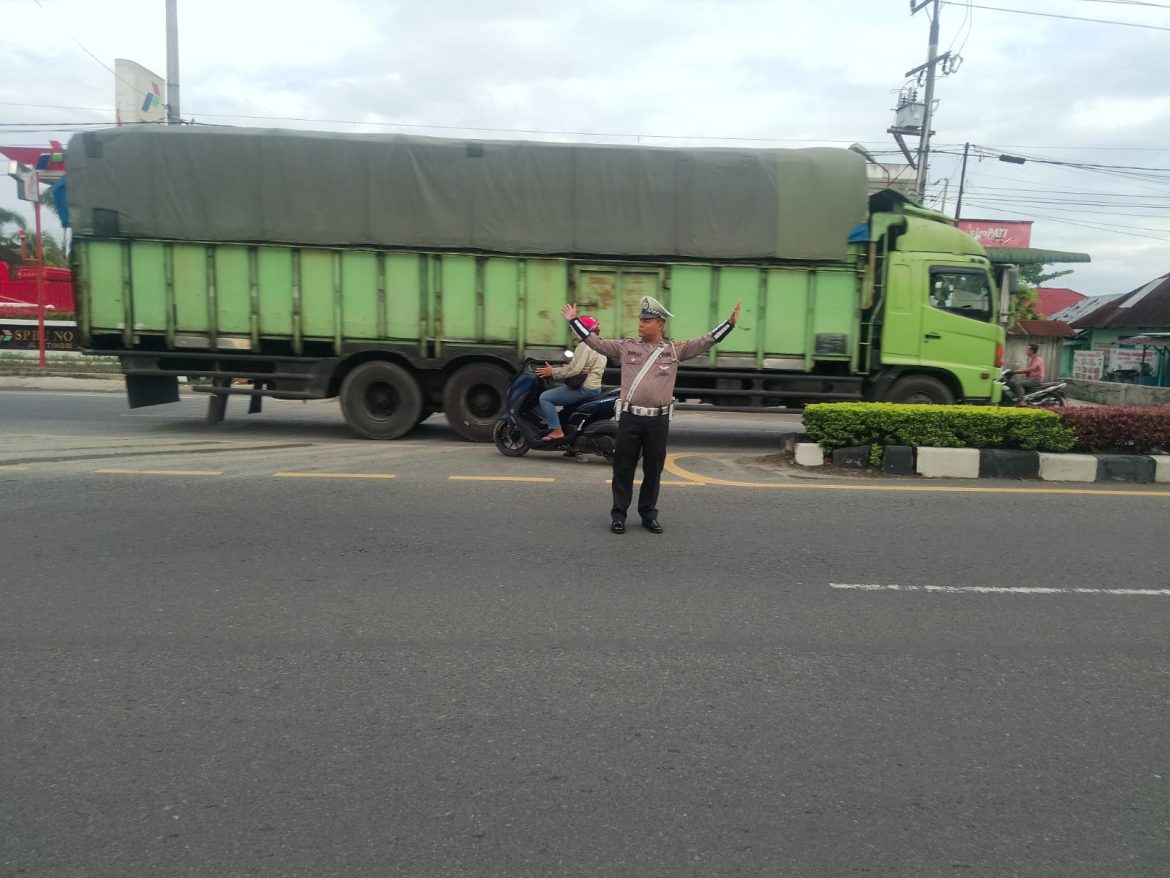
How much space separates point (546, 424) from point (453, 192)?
10.9 ft

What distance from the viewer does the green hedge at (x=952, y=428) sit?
879 centimetres

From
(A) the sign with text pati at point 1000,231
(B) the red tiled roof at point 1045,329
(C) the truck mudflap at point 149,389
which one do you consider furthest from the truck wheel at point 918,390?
(A) the sign with text pati at point 1000,231

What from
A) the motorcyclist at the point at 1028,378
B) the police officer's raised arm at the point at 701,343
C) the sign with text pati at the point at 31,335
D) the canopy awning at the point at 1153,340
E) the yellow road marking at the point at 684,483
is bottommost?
the yellow road marking at the point at 684,483

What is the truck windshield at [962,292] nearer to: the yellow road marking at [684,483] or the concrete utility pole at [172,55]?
the yellow road marking at [684,483]

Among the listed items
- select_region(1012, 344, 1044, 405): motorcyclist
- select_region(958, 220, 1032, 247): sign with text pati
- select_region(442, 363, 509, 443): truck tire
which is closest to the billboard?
select_region(442, 363, 509, 443): truck tire

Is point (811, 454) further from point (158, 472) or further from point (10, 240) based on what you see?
point (10, 240)

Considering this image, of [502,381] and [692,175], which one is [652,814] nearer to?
[502,381]

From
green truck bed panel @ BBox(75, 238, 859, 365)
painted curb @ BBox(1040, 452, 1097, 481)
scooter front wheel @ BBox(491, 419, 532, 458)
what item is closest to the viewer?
painted curb @ BBox(1040, 452, 1097, 481)

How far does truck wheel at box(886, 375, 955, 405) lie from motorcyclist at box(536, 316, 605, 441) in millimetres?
4329

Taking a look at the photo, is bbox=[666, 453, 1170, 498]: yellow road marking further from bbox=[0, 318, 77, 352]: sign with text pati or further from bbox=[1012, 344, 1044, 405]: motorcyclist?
bbox=[0, 318, 77, 352]: sign with text pati

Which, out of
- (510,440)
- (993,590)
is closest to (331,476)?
(510,440)

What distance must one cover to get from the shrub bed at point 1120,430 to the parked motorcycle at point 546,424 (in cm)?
464

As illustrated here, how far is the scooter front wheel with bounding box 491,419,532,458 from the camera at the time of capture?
9500mm

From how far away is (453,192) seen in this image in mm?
10625
